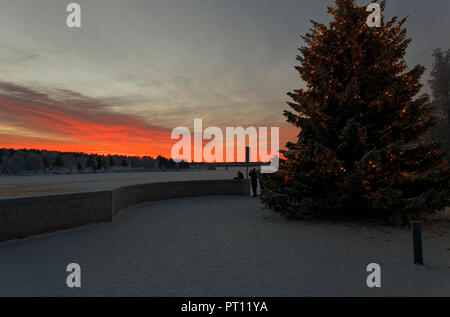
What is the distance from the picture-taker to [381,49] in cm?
925

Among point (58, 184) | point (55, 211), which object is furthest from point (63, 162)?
point (55, 211)

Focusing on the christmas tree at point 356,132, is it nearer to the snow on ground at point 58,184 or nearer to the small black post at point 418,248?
the small black post at point 418,248

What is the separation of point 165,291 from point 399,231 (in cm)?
680

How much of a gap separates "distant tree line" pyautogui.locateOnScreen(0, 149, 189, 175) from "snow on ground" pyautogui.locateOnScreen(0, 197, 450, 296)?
320 ft

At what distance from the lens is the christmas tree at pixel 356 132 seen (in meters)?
8.03

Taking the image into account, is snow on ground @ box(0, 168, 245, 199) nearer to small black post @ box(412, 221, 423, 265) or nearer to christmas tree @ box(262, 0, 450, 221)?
christmas tree @ box(262, 0, 450, 221)

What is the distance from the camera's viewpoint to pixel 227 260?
18.0 ft

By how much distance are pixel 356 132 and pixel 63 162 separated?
6109 inches

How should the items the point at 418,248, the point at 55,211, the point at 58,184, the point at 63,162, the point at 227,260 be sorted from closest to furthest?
the point at 418,248
the point at 227,260
the point at 55,211
the point at 58,184
the point at 63,162

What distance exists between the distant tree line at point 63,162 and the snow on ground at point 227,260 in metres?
97.4

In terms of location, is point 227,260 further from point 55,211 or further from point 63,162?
point 63,162
